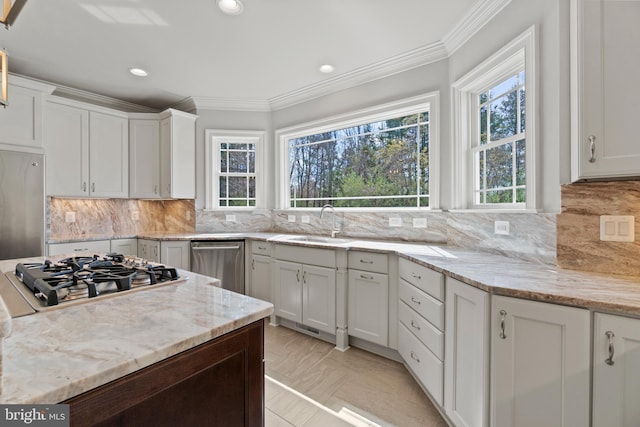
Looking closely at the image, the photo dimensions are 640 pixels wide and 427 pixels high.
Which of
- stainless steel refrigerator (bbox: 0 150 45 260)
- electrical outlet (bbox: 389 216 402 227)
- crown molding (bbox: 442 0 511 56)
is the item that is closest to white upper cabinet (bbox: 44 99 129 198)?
stainless steel refrigerator (bbox: 0 150 45 260)

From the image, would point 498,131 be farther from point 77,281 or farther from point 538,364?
point 77,281

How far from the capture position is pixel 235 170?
416 cm

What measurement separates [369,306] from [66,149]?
368cm

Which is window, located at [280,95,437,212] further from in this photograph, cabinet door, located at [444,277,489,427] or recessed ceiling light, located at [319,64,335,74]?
cabinet door, located at [444,277,489,427]

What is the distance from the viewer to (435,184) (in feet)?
9.08

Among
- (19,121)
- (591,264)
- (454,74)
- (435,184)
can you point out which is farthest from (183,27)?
(591,264)

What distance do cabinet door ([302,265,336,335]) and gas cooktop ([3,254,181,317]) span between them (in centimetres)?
154

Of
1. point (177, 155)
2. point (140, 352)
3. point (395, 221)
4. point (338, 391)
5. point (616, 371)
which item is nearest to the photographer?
point (140, 352)

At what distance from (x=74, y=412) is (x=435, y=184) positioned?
2.77 meters

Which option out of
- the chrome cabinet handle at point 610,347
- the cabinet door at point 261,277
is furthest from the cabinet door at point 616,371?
the cabinet door at point 261,277

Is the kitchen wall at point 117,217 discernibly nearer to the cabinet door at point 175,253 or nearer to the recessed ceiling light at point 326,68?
the cabinet door at point 175,253

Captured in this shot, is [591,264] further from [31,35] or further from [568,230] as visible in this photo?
[31,35]

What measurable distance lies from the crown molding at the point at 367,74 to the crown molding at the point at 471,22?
12cm

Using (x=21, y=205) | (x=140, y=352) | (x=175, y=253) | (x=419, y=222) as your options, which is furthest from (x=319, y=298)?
(x=21, y=205)
